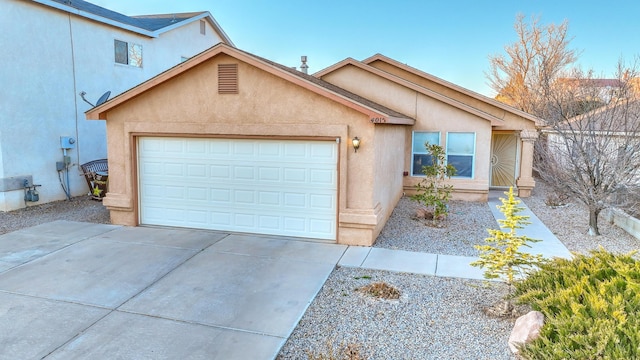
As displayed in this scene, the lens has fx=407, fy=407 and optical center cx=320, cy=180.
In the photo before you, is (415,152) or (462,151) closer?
(462,151)

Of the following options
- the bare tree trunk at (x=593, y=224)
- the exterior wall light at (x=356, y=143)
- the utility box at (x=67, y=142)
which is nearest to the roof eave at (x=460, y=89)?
the bare tree trunk at (x=593, y=224)

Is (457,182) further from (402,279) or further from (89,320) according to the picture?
(89,320)

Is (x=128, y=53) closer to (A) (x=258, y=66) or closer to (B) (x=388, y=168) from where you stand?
(A) (x=258, y=66)

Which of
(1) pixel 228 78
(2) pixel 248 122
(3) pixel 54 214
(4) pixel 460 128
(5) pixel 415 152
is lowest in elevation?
(3) pixel 54 214

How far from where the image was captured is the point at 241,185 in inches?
358

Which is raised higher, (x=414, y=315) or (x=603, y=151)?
(x=603, y=151)

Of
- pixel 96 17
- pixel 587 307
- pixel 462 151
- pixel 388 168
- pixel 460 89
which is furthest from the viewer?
pixel 460 89

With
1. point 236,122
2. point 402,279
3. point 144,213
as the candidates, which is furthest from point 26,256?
point 402,279

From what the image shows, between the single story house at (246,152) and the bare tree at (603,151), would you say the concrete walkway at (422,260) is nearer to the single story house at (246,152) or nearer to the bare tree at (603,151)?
the single story house at (246,152)

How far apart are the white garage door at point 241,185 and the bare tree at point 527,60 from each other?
20.3 meters

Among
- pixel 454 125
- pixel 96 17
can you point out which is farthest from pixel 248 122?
pixel 96 17

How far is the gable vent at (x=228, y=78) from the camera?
8.64 metres

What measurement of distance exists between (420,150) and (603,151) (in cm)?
568

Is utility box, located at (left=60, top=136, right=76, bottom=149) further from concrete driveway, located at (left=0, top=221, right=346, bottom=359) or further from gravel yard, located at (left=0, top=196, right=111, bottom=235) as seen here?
concrete driveway, located at (left=0, top=221, right=346, bottom=359)
